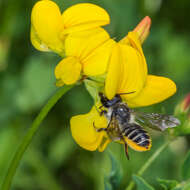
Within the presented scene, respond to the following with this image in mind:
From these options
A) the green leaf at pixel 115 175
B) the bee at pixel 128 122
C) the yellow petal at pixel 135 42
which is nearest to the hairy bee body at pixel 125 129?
the bee at pixel 128 122

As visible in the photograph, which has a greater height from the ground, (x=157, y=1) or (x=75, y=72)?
(x=75, y=72)

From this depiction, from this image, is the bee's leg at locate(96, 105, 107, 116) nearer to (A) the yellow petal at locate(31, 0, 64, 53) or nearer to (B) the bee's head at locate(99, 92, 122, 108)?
(B) the bee's head at locate(99, 92, 122, 108)

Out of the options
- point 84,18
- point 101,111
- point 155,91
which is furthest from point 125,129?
Result: point 84,18

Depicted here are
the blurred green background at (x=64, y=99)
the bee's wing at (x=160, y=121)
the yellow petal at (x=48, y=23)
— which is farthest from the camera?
the blurred green background at (x=64, y=99)

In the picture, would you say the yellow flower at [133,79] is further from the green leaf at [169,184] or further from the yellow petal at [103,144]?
the green leaf at [169,184]

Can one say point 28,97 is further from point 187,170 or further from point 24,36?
point 187,170

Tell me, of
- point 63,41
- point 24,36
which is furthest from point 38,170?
point 63,41
